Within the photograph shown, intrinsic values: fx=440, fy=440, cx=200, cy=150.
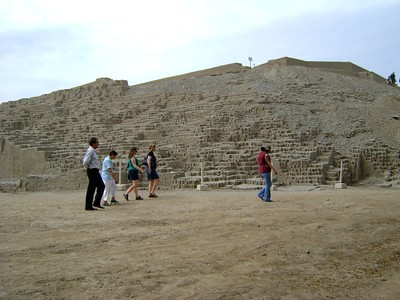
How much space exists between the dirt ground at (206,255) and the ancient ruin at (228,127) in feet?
24.7

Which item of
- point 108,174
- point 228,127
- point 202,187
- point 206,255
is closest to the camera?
point 206,255

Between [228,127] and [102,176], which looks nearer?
[102,176]

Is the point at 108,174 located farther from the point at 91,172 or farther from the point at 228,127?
the point at 228,127

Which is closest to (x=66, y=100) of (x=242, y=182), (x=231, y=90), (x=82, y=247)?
(x=231, y=90)

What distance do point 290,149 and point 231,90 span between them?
28.8 ft

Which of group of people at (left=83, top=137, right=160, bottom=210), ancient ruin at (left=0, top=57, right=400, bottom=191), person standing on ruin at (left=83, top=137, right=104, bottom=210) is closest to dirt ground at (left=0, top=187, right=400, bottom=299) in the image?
person standing on ruin at (left=83, top=137, right=104, bottom=210)

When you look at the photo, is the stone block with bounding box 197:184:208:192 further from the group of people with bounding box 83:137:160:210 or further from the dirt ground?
the dirt ground

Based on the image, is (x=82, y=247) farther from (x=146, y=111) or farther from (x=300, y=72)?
(x=300, y=72)

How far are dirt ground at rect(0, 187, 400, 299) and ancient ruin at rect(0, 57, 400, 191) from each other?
296 inches

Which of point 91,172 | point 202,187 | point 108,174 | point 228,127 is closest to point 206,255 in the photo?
point 91,172

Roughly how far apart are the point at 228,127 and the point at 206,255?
14465 millimetres

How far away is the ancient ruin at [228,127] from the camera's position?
14889 mm

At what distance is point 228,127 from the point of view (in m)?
18.4

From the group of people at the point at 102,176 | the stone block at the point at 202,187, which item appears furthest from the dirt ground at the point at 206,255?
the stone block at the point at 202,187
